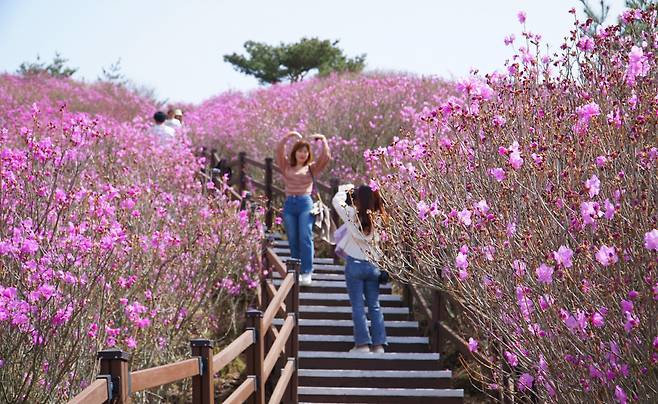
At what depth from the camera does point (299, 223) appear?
40.8 feet

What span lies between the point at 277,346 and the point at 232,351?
71.5 inches

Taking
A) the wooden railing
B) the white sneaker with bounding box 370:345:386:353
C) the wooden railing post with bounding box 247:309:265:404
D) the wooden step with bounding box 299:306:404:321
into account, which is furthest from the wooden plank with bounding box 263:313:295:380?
the wooden step with bounding box 299:306:404:321

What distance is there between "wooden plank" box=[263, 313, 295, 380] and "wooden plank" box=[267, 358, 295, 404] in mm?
170

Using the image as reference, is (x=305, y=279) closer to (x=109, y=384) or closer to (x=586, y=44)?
(x=586, y=44)

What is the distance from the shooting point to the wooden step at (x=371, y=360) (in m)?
11.0

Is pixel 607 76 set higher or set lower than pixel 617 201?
higher

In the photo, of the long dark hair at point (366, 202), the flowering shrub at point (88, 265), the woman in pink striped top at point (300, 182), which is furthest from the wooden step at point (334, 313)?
the long dark hair at point (366, 202)

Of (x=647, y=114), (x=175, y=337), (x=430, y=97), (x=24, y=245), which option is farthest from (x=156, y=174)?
(x=430, y=97)

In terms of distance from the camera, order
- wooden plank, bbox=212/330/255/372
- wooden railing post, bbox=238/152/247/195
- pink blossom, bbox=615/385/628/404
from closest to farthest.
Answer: pink blossom, bbox=615/385/628/404
wooden plank, bbox=212/330/255/372
wooden railing post, bbox=238/152/247/195

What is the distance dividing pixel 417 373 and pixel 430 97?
41.0 feet

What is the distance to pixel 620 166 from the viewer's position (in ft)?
20.5

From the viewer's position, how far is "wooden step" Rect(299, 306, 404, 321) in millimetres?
12594

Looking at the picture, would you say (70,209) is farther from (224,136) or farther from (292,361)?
(224,136)

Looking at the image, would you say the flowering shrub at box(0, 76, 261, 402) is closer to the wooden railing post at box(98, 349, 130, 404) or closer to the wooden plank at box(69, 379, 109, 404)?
the wooden railing post at box(98, 349, 130, 404)
